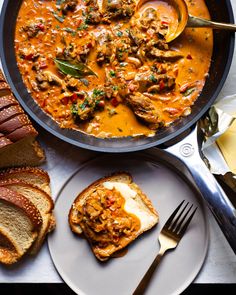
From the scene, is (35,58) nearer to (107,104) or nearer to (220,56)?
(107,104)

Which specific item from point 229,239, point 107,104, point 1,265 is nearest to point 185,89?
point 107,104

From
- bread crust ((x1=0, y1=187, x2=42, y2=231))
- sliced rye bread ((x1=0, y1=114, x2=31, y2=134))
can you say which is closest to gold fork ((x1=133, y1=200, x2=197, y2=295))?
bread crust ((x1=0, y1=187, x2=42, y2=231))

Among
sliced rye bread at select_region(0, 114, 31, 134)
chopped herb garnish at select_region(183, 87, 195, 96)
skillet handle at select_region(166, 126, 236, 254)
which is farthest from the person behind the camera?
chopped herb garnish at select_region(183, 87, 195, 96)

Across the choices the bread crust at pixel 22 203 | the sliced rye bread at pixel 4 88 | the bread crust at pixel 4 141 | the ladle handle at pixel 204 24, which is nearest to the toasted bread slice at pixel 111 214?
the bread crust at pixel 22 203

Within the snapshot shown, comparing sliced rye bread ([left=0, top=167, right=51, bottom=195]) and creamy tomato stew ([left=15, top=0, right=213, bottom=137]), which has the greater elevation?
creamy tomato stew ([left=15, top=0, right=213, bottom=137])

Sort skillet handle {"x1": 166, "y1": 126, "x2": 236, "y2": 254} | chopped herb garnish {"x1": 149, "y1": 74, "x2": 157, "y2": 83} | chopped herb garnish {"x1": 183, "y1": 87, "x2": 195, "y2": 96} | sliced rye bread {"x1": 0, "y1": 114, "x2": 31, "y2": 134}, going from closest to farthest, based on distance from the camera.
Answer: skillet handle {"x1": 166, "y1": 126, "x2": 236, "y2": 254}
sliced rye bread {"x1": 0, "y1": 114, "x2": 31, "y2": 134}
chopped herb garnish {"x1": 149, "y1": 74, "x2": 157, "y2": 83}
chopped herb garnish {"x1": 183, "y1": 87, "x2": 195, "y2": 96}

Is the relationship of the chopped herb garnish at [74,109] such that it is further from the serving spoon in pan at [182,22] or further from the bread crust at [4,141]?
the serving spoon in pan at [182,22]

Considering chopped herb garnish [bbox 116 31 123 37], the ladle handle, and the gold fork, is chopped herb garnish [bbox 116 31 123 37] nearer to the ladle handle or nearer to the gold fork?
the ladle handle

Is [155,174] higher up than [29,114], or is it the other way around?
[29,114]
